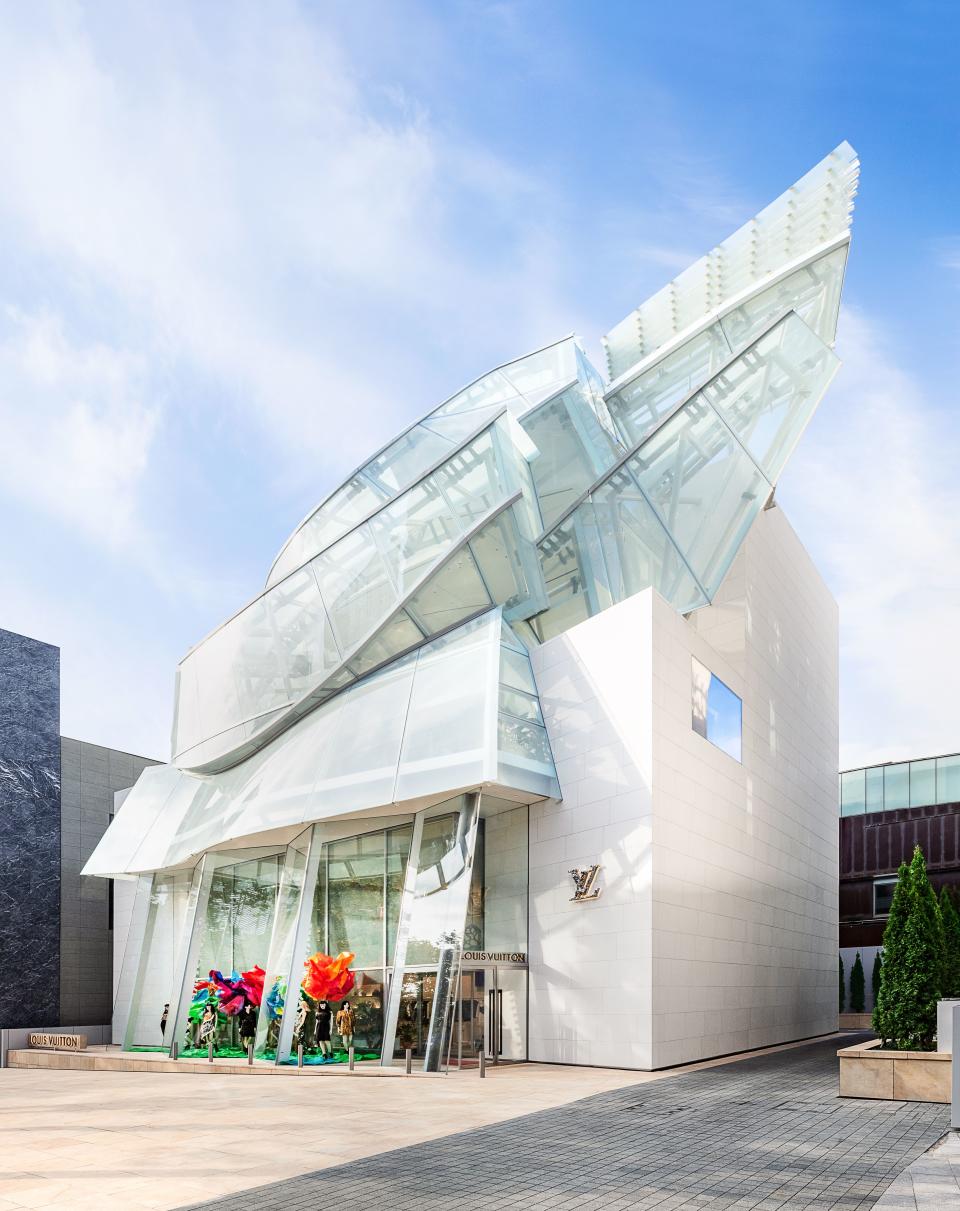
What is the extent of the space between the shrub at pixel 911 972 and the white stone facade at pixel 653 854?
4.19 metres

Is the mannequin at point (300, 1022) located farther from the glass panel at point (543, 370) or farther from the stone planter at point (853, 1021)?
the stone planter at point (853, 1021)

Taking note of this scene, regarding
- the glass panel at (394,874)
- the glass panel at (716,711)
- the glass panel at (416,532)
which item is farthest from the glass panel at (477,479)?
the glass panel at (394,874)

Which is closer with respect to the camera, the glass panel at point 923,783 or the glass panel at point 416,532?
the glass panel at point 416,532


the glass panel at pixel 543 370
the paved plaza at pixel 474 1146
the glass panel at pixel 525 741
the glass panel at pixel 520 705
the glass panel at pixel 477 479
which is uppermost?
the glass panel at pixel 543 370

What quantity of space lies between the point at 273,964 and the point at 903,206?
18324 millimetres

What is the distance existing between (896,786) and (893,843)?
493cm

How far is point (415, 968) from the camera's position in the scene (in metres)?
19.9

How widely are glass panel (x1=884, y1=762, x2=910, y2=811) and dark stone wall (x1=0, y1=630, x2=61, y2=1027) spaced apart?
105ft

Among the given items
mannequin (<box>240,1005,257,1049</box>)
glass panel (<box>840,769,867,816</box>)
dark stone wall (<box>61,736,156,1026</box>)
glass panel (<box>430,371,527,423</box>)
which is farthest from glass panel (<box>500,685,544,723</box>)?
glass panel (<box>840,769,867,816</box>)

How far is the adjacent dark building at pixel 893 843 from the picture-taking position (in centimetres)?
4111

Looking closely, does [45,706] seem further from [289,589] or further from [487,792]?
[487,792]

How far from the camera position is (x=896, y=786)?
47.3 meters

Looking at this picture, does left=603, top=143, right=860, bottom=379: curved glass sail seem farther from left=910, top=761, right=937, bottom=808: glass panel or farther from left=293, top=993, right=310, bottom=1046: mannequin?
left=910, top=761, right=937, bottom=808: glass panel

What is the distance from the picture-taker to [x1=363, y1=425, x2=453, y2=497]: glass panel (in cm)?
2709
